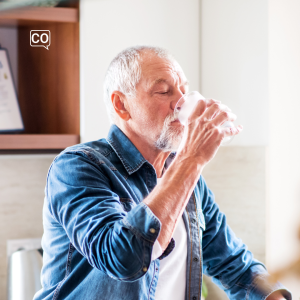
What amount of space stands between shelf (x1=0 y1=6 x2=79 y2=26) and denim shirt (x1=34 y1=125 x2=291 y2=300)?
1.59 feet

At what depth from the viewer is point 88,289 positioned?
73cm

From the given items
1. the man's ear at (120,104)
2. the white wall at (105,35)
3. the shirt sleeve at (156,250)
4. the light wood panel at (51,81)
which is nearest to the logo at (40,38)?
the light wood panel at (51,81)

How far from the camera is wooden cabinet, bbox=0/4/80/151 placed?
45.6 inches

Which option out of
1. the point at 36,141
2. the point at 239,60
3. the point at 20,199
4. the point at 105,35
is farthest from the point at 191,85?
the point at 20,199

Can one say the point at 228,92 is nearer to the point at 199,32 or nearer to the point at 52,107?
the point at 199,32

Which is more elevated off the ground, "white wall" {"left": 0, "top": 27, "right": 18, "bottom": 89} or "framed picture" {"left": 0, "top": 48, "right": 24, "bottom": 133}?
"white wall" {"left": 0, "top": 27, "right": 18, "bottom": 89}

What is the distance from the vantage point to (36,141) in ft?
3.84

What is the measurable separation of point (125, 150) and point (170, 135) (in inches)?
4.7

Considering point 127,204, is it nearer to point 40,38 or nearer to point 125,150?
point 125,150

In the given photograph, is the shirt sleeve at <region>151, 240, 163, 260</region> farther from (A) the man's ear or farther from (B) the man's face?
(A) the man's ear

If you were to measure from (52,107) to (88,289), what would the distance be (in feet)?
2.64

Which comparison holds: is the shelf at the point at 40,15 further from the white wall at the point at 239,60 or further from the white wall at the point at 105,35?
the white wall at the point at 239,60

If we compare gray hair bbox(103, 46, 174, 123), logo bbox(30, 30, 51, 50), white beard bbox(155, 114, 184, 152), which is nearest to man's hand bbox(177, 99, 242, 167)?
white beard bbox(155, 114, 184, 152)

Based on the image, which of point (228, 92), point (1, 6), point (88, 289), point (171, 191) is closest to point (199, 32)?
point (228, 92)
